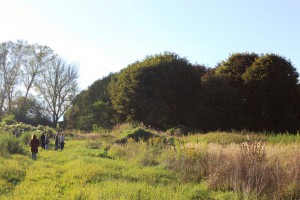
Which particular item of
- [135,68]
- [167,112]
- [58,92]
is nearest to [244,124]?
[167,112]

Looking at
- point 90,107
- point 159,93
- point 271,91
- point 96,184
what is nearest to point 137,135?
point 159,93

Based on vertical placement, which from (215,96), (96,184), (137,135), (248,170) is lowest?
(96,184)

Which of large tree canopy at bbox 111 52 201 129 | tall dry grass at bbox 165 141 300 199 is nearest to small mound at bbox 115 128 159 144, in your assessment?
large tree canopy at bbox 111 52 201 129

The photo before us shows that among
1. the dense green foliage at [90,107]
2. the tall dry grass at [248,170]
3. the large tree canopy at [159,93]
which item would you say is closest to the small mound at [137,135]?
the large tree canopy at [159,93]

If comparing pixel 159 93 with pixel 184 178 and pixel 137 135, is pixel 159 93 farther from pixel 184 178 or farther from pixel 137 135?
pixel 184 178

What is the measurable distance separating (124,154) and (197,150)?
19.2ft

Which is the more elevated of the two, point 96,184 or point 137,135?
point 137,135

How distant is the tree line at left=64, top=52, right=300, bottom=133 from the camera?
3488 cm

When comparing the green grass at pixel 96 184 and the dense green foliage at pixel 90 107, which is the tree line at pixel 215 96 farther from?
the green grass at pixel 96 184

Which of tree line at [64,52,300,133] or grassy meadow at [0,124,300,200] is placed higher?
tree line at [64,52,300,133]

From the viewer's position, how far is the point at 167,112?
115 feet

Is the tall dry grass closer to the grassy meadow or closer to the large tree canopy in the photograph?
the grassy meadow

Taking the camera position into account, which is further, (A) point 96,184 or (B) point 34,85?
(B) point 34,85

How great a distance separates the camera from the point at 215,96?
35625 mm
